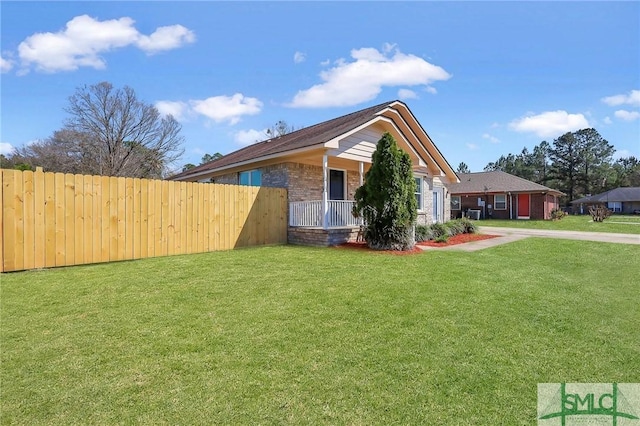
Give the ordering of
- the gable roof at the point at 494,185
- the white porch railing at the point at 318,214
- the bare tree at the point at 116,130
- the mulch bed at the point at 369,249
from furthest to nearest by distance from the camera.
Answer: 1. the gable roof at the point at 494,185
2. the bare tree at the point at 116,130
3. the white porch railing at the point at 318,214
4. the mulch bed at the point at 369,249

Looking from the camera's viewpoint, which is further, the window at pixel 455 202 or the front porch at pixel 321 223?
the window at pixel 455 202

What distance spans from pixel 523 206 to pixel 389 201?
82.4 ft

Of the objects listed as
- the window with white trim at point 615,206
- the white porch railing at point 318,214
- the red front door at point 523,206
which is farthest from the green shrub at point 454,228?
the window with white trim at point 615,206

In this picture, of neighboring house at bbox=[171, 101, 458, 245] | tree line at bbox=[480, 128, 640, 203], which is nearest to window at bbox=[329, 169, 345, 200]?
neighboring house at bbox=[171, 101, 458, 245]

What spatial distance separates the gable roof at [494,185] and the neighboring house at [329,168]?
1631 cm

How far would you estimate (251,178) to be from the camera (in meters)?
14.1

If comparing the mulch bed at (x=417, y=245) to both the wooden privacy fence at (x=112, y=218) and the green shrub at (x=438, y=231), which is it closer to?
the green shrub at (x=438, y=231)

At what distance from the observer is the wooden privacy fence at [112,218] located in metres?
6.39

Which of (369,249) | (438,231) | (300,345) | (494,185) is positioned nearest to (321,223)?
(369,249)

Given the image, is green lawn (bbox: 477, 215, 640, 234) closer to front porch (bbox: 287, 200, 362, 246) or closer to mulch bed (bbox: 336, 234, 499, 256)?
mulch bed (bbox: 336, 234, 499, 256)

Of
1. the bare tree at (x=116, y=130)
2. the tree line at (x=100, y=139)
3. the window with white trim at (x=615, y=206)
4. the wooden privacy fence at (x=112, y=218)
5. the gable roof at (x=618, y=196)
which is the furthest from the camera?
the window with white trim at (x=615, y=206)

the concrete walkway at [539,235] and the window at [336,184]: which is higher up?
the window at [336,184]

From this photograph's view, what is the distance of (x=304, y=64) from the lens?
17.5 meters

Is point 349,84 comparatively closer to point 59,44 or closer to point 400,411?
point 59,44
